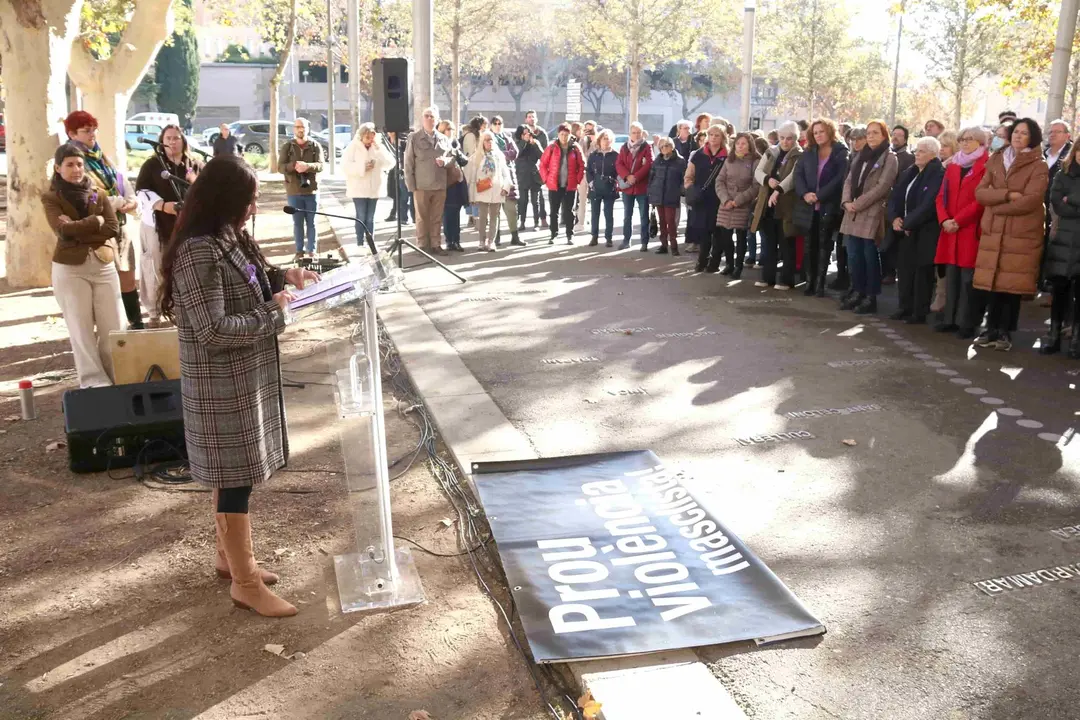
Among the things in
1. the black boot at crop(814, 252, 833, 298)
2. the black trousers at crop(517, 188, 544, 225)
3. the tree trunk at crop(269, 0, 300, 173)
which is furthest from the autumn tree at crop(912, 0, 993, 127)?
the black boot at crop(814, 252, 833, 298)

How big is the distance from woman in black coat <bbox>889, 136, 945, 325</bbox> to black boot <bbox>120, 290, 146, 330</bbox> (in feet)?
23.9

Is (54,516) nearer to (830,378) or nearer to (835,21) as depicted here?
(830,378)

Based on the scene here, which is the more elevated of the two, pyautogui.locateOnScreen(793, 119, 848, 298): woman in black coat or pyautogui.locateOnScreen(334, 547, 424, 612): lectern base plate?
pyautogui.locateOnScreen(793, 119, 848, 298): woman in black coat

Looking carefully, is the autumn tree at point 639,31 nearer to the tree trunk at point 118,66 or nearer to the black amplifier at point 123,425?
the tree trunk at point 118,66

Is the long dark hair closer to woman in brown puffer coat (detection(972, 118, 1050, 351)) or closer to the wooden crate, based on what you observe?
the wooden crate

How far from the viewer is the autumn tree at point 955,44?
139 feet

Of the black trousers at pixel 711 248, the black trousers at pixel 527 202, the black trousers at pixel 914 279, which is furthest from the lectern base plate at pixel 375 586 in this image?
the black trousers at pixel 527 202

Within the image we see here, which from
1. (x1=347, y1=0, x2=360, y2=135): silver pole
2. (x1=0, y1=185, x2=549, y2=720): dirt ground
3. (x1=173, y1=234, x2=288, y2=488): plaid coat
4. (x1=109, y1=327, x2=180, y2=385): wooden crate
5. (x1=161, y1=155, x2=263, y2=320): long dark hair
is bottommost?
(x1=0, y1=185, x2=549, y2=720): dirt ground

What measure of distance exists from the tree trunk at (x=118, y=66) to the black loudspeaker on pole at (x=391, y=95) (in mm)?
3430

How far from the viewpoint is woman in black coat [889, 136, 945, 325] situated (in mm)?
9703

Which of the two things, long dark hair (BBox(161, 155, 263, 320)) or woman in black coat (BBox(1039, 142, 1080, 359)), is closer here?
long dark hair (BBox(161, 155, 263, 320))

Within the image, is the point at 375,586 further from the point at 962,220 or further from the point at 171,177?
the point at 962,220

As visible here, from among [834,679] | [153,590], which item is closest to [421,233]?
[153,590]

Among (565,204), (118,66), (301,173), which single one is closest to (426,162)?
(301,173)
